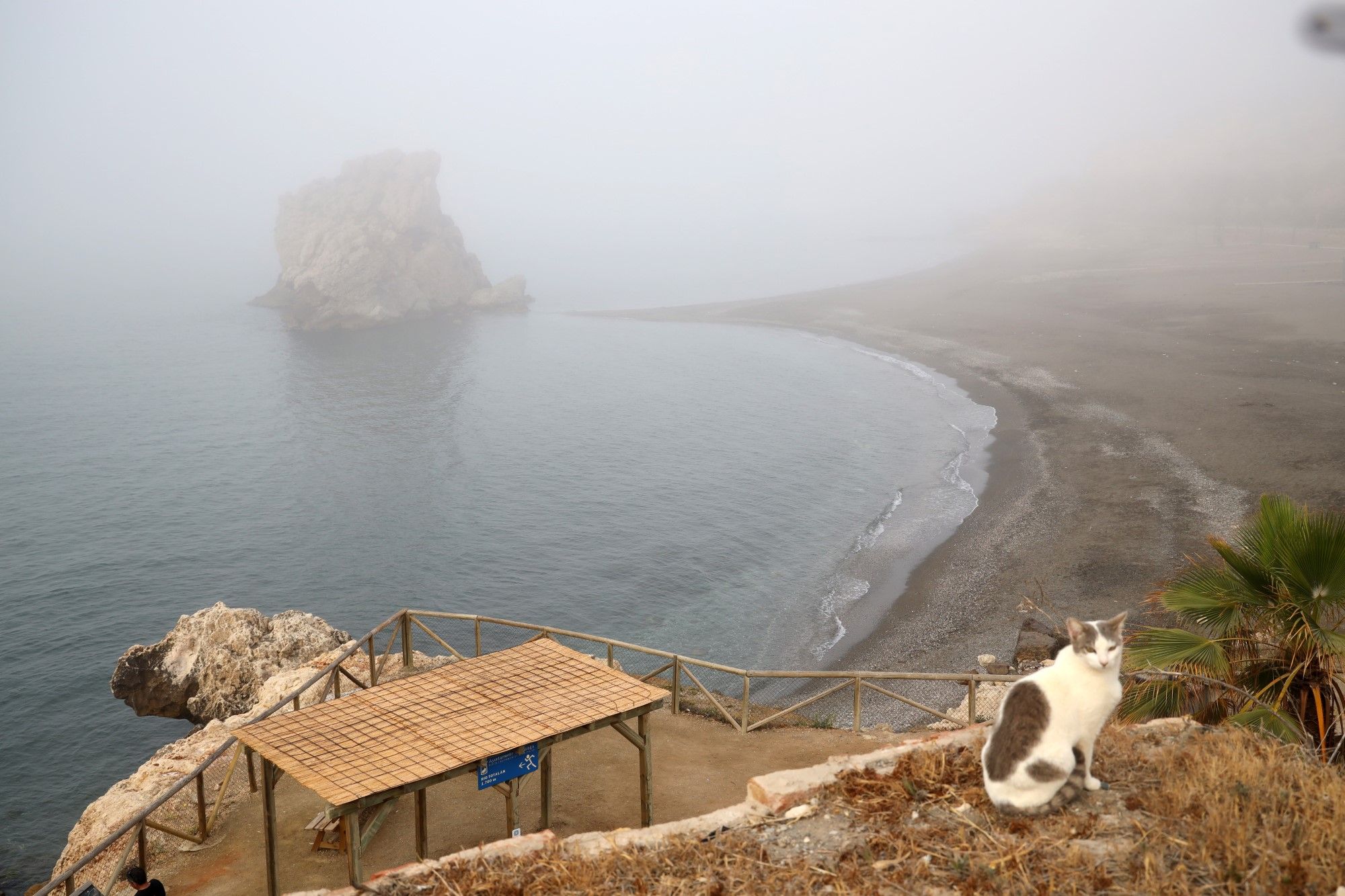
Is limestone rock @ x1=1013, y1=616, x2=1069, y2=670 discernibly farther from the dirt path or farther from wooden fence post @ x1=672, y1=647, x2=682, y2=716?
wooden fence post @ x1=672, y1=647, x2=682, y2=716

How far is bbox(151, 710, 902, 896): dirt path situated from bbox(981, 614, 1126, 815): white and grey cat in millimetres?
6971

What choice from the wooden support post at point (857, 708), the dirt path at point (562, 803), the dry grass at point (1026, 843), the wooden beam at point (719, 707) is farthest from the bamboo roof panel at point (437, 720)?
the wooden support post at point (857, 708)

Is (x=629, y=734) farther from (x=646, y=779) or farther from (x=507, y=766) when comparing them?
(x=507, y=766)

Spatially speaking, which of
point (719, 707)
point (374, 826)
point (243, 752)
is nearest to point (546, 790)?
point (374, 826)

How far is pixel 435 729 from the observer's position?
475 inches

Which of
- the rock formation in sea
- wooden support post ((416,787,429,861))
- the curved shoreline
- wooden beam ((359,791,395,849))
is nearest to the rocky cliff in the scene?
wooden beam ((359,791,395,849))

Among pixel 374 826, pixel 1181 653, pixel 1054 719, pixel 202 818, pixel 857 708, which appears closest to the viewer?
pixel 1054 719

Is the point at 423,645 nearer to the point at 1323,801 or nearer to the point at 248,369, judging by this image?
the point at 1323,801

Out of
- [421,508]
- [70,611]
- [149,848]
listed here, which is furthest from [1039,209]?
[149,848]

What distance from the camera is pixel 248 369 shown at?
261 ft

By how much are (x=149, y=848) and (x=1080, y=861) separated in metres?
12.9

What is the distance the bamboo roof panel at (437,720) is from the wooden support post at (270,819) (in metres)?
0.39

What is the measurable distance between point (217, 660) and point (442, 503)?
815 inches

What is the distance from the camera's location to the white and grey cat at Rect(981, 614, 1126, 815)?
763cm
